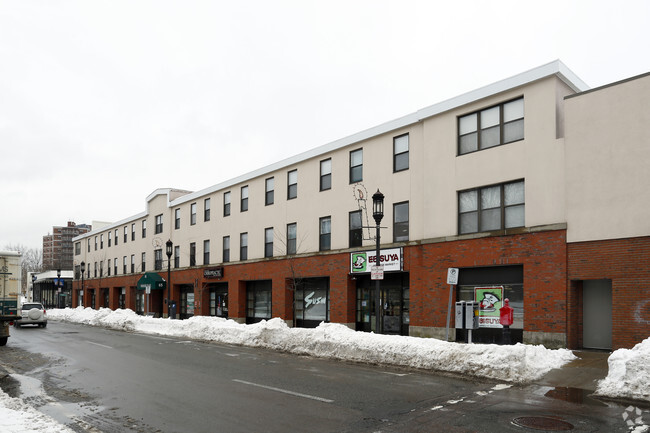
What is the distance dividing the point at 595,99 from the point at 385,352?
1049cm

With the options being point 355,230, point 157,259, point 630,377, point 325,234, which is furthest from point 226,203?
point 630,377

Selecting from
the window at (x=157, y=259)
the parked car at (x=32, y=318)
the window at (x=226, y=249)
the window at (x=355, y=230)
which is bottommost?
the parked car at (x=32, y=318)

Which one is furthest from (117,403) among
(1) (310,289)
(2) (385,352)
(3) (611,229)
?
(1) (310,289)

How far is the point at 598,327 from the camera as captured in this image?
56.3 ft

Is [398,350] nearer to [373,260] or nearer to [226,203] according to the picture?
[373,260]

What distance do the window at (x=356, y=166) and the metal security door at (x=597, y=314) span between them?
1163 cm

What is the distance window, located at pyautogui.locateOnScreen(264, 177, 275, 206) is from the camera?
1280 inches

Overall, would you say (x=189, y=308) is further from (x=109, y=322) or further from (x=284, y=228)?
(x=284, y=228)

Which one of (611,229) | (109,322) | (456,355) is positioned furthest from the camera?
(109,322)

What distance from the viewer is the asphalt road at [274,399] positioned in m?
8.05

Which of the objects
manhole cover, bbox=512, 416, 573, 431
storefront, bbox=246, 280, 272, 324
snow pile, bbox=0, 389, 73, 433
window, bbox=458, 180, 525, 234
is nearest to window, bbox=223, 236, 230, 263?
storefront, bbox=246, 280, 272, 324

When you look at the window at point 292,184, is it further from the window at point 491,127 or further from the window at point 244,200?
the window at point 491,127

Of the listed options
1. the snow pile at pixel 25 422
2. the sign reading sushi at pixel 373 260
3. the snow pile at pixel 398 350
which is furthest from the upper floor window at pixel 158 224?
the snow pile at pixel 25 422

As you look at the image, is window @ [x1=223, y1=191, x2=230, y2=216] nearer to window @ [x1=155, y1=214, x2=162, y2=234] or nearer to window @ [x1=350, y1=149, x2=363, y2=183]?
window @ [x1=155, y1=214, x2=162, y2=234]
